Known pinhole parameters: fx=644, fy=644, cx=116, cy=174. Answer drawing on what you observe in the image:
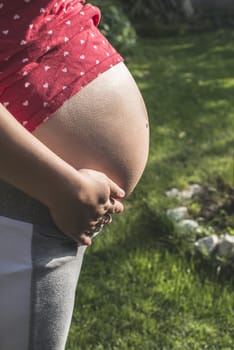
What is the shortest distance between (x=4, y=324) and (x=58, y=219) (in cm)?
26

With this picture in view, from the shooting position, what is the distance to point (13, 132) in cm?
120

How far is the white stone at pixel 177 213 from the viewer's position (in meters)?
3.31

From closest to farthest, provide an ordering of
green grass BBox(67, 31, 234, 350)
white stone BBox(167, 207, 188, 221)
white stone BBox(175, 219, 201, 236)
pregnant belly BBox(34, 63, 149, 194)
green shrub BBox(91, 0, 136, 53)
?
pregnant belly BBox(34, 63, 149, 194), green grass BBox(67, 31, 234, 350), white stone BBox(175, 219, 201, 236), white stone BBox(167, 207, 188, 221), green shrub BBox(91, 0, 136, 53)

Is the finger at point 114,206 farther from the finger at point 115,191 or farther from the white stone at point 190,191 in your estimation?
the white stone at point 190,191

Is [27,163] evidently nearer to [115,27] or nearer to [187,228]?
[187,228]

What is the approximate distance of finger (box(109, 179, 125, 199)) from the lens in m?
1.37

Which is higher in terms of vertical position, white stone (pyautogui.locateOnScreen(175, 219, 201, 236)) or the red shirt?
the red shirt

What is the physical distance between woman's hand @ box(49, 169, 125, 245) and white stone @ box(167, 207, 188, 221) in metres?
1.96

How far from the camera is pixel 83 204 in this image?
4.17 feet

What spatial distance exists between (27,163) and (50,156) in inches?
1.9

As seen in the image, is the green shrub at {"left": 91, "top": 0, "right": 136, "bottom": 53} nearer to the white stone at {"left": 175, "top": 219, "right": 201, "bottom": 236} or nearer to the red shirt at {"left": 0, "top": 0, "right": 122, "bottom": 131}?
the white stone at {"left": 175, "top": 219, "right": 201, "bottom": 236}

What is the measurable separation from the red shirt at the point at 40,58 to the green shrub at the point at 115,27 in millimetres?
5220

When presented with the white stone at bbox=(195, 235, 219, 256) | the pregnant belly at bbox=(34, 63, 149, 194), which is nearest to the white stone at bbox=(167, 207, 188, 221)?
the white stone at bbox=(195, 235, 219, 256)

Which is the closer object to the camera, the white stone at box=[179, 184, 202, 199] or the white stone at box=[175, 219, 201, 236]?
the white stone at box=[175, 219, 201, 236]
